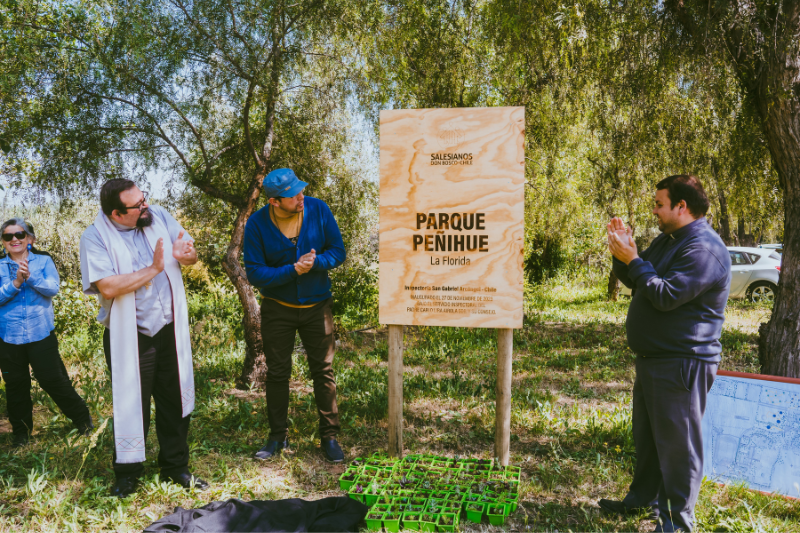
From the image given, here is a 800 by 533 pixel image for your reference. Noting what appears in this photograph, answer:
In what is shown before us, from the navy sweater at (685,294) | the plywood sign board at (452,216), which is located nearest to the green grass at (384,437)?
the navy sweater at (685,294)

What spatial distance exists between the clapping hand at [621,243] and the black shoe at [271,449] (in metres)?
2.88

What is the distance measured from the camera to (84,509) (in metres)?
3.35

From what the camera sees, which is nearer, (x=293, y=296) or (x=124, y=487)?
(x=124, y=487)

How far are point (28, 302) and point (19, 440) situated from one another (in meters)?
1.19

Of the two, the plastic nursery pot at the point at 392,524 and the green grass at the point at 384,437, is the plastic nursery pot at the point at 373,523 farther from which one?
the green grass at the point at 384,437

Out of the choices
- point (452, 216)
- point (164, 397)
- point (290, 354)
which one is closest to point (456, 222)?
point (452, 216)

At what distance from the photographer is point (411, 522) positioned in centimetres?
→ 311

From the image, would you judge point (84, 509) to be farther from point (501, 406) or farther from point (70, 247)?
point (70, 247)

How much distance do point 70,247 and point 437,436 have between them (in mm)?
8549

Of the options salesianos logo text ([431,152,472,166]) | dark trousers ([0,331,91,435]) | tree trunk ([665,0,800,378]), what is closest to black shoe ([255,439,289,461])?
dark trousers ([0,331,91,435])

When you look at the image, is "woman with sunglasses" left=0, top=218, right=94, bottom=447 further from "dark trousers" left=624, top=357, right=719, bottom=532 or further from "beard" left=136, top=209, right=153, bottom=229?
"dark trousers" left=624, top=357, right=719, bottom=532

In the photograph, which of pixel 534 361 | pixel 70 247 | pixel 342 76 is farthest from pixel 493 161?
pixel 70 247

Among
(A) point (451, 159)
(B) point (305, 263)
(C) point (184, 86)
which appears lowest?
(B) point (305, 263)

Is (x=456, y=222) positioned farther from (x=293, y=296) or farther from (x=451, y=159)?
(x=293, y=296)
